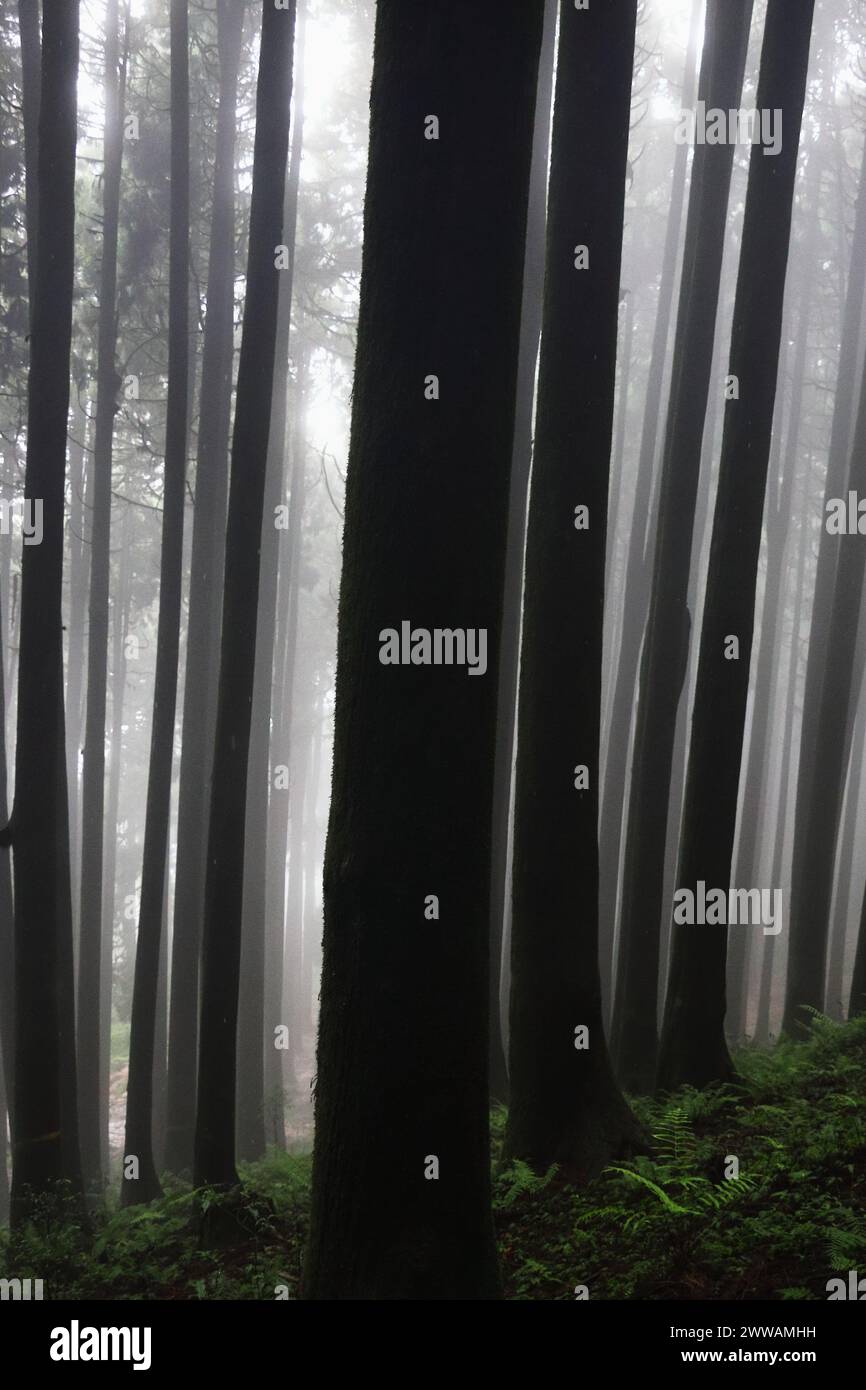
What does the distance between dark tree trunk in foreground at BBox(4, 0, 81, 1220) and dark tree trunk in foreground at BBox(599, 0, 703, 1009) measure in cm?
822

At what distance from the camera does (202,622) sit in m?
13.0

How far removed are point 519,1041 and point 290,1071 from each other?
860 inches

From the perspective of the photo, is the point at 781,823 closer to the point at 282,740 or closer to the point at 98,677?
the point at 282,740

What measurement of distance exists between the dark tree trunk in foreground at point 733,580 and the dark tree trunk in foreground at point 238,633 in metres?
3.12

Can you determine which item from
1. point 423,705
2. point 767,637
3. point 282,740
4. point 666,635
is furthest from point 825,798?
point 282,740

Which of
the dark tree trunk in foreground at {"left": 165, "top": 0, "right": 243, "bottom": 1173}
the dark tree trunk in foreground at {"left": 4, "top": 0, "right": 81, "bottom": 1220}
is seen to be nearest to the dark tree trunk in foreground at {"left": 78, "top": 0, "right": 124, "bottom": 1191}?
the dark tree trunk in foreground at {"left": 165, "top": 0, "right": 243, "bottom": 1173}

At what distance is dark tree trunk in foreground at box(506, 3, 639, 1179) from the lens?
6543mm

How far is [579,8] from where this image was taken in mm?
6887

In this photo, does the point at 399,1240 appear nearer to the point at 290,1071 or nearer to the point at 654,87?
the point at 654,87

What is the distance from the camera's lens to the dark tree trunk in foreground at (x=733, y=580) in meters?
7.98

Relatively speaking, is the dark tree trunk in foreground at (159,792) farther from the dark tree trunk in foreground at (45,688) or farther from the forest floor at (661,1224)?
the forest floor at (661,1224)

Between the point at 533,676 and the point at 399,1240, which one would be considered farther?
the point at 533,676

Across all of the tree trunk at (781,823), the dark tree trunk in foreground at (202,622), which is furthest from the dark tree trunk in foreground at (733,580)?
the tree trunk at (781,823)

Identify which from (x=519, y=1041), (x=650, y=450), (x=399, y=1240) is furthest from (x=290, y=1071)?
(x=399, y=1240)
